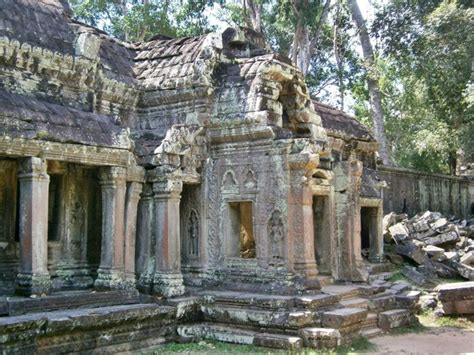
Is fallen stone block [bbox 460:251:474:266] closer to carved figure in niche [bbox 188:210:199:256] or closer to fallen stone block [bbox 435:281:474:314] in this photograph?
fallen stone block [bbox 435:281:474:314]

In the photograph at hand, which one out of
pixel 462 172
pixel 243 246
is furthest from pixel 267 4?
pixel 243 246

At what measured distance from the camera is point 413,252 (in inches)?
669

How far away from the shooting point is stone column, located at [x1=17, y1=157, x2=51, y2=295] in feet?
26.0

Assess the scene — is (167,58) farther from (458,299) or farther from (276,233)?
(458,299)

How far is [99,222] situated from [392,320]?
5627 millimetres

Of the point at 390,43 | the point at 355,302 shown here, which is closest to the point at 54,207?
the point at 355,302

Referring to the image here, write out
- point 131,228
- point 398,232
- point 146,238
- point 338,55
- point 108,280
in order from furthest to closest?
point 338,55
point 398,232
point 146,238
point 131,228
point 108,280

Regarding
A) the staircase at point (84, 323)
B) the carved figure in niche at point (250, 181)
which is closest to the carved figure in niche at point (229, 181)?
the carved figure in niche at point (250, 181)

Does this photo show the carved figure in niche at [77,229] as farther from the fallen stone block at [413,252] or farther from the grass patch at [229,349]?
the fallen stone block at [413,252]

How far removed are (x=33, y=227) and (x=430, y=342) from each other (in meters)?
6.81

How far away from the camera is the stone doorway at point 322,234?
37.8ft

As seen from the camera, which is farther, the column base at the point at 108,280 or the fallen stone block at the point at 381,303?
the fallen stone block at the point at 381,303

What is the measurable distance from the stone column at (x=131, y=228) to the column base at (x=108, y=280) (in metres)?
0.23

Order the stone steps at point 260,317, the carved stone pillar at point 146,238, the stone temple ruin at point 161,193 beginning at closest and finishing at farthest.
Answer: the stone temple ruin at point 161,193 → the stone steps at point 260,317 → the carved stone pillar at point 146,238
